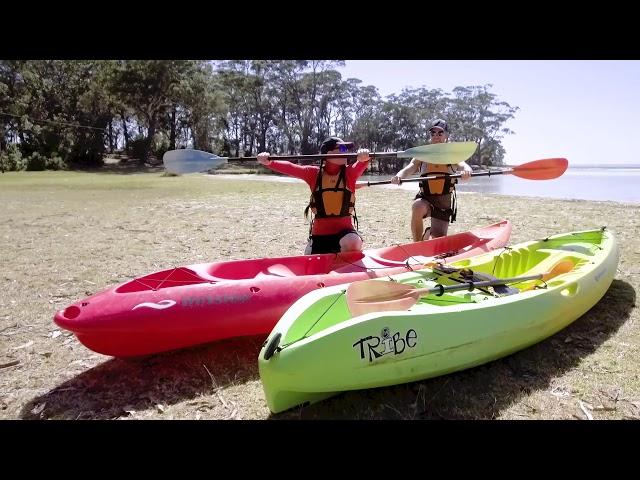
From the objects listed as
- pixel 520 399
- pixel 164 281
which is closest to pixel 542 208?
pixel 520 399

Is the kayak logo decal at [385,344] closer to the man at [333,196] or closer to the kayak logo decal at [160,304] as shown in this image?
the kayak logo decal at [160,304]

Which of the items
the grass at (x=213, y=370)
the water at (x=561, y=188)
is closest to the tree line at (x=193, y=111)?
the water at (x=561, y=188)

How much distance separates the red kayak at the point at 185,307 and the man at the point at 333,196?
26.3 inches

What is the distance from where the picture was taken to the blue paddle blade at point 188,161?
4.90 m

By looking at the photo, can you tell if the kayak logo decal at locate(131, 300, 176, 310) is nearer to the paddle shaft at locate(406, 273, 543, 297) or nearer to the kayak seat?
the kayak seat

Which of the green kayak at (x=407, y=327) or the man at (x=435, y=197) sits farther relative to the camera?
the man at (x=435, y=197)

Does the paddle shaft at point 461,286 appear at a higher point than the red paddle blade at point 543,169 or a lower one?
lower

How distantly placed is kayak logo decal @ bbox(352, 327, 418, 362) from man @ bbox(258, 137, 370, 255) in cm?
186

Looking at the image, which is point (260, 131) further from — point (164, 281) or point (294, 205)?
point (164, 281)

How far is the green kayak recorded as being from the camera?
251 cm

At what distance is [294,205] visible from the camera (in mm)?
11625

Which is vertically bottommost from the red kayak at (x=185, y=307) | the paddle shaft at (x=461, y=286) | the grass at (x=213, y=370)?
the grass at (x=213, y=370)

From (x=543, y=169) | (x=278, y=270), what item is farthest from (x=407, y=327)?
(x=543, y=169)

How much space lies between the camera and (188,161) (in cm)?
492
